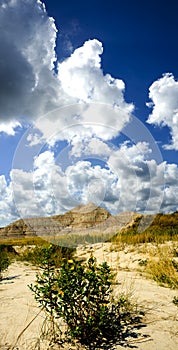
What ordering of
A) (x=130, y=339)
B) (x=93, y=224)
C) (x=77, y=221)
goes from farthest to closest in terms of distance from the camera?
(x=77, y=221), (x=93, y=224), (x=130, y=339)

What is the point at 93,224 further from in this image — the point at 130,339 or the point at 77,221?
the point at 130,339

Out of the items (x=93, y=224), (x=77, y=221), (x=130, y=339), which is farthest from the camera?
(x=77, y=221)

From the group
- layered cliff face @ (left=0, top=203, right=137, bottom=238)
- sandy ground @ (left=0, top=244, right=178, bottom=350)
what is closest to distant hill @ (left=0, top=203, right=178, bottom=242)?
layered cliff face @ (left=0, top=203, right=137, bottom=238)

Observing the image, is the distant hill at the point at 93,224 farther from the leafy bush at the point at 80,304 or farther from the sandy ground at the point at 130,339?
the leafy bush at the point at 80,304

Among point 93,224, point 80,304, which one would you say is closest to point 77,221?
point 93,224

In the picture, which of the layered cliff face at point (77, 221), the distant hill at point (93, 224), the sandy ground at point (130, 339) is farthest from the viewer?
the layered cliff face at point (77, 221)

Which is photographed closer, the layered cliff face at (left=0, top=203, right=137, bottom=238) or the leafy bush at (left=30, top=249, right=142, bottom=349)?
the leafy bush at (left=30, top=249, right=142, bottom=349)

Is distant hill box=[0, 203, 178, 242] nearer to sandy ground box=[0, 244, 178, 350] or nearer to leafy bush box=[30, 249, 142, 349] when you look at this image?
sandy ground box=[0, 244, 178, 350]

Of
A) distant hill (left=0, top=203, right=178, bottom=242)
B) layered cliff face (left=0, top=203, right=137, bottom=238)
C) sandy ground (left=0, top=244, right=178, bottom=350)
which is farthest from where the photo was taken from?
layered cliff face (left=0, top=203, right=137, bottom=238)

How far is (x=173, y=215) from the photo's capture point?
21500 millimetres

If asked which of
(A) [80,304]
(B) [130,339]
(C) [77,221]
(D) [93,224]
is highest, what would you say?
(C) [77,221]

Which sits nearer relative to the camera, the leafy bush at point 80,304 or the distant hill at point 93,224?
the leafy bush at point 80,304

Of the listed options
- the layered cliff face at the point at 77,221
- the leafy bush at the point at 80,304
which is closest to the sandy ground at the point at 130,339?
the leafy bush at the point at 80,304

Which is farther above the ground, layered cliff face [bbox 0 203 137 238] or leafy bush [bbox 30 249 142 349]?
layered cliff face [bbox 0 203 137 238]
